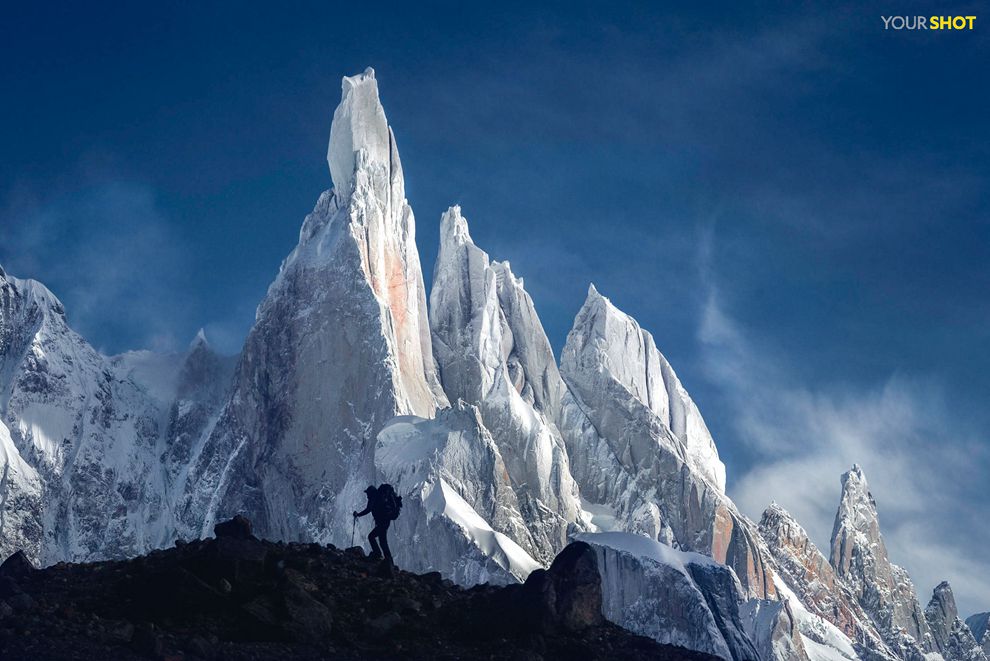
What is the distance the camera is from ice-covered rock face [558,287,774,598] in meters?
159

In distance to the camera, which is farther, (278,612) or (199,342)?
(199,342)

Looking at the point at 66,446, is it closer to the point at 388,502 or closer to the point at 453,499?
the point at 453,499

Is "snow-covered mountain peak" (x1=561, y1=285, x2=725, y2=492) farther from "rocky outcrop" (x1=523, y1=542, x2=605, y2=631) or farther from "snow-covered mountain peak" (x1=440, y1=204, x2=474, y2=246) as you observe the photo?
"rocky outcrop" (x1=523, y1=542, x2=605, y2=631)

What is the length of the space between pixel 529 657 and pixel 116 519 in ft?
357

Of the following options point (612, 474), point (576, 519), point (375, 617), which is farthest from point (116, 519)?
point (375, 617)

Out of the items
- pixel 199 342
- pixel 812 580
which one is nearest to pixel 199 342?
pixel 199 342

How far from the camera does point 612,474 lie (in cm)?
16362

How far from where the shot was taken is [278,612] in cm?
3047

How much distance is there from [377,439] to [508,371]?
1612 inches

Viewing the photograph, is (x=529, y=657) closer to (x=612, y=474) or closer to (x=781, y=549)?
(x=612, y=474)

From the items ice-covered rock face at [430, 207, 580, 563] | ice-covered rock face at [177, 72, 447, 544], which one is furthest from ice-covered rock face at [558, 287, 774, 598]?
ice-covered rock face at [177, 72, 447, 544]

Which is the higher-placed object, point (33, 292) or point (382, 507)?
point (33, 292)

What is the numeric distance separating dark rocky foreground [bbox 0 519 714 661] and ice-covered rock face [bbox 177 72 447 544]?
87.3 m

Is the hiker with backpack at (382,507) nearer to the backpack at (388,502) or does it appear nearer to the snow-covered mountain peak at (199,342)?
the backpack at (388,502)
